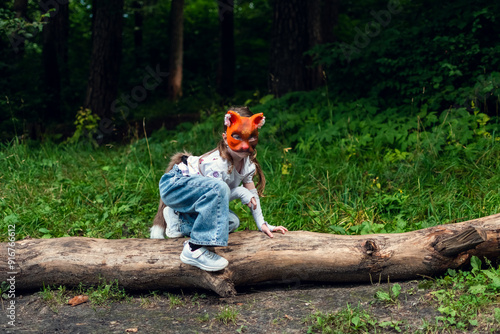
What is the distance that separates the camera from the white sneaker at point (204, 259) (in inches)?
147

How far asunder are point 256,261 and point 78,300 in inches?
55.8

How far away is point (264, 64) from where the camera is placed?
17.9 meters

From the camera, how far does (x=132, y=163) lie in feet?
21.5

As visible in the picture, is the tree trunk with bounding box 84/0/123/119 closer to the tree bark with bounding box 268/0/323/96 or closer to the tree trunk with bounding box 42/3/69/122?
the tree bark with bounding box 268/0/323/96

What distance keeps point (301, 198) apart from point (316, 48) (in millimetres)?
3068

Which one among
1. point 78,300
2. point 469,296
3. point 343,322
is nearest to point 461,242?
point 469,296

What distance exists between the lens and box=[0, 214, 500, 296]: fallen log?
12.6 ft

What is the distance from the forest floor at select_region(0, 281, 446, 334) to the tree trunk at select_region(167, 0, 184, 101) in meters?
12.1

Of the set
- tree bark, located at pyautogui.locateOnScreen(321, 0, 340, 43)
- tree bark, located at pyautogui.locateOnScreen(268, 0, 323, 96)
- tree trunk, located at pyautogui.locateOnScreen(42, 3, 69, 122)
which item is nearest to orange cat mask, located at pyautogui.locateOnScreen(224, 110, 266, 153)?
tree bark, located at pyautogui.locateOnScreen(268, 0, 323, 96)

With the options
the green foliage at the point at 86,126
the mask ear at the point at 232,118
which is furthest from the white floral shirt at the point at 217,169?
the green foliage at the point at 86,126

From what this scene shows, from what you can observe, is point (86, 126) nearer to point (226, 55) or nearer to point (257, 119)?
point (257, 119)

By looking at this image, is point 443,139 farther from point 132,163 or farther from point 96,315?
point 96,315

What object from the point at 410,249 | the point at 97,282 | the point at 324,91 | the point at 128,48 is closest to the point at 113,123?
the point at 324,91

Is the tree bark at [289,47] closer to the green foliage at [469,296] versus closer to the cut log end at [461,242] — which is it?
the cut log end at [461,242]
